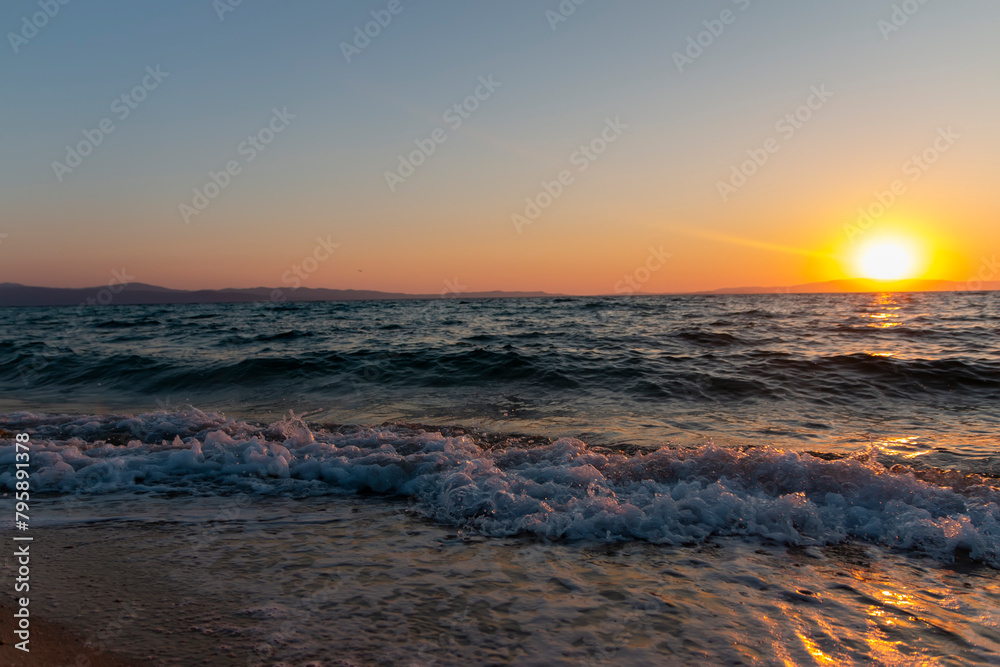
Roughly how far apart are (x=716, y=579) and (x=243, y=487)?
15.4 ft

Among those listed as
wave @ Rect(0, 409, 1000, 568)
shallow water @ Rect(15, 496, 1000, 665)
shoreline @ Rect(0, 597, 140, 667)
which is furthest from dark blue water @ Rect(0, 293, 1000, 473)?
shoreline @ Rect(0, 597, 140, 667)

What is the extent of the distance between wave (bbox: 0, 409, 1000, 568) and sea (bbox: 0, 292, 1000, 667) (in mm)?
29

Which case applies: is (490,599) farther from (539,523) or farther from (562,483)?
(562,483)

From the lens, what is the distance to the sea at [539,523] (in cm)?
318

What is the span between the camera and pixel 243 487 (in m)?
6.14

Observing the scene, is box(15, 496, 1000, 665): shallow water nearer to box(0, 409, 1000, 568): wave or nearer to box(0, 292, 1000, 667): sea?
box(0, 292, 1000, 667): sea

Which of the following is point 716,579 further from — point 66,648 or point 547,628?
point 66,648

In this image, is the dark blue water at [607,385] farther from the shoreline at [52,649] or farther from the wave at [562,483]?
the shoreline at [52,649]

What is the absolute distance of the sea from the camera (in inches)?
125

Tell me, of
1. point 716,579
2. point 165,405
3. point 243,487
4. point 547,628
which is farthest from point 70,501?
point 165,405

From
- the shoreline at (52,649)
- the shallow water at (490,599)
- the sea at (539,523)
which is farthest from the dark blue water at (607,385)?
the shoreline at (52,649)

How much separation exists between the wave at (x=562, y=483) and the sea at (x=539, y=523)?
29 mm

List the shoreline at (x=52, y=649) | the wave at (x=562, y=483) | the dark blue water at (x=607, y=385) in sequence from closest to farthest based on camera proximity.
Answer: the shoreline at (x=52, y=649) < the wave at (x=562, y=483) < the dark blue water at (x=607, y=385)

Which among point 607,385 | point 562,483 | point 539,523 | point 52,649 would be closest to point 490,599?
point 539,523
